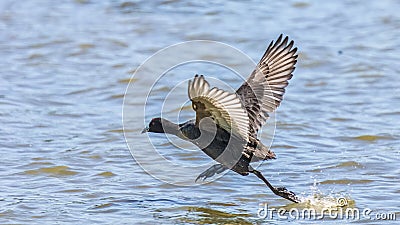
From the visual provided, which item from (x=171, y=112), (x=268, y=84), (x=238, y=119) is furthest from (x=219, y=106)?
(x=171, y=112)

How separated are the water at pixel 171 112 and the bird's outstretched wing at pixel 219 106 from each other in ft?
2.94

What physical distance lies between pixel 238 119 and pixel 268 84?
3.64 feet

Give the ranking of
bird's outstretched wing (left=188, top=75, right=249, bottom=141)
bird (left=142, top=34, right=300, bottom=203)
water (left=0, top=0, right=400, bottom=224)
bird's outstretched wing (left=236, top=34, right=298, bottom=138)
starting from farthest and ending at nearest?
water (left=0, top=0, right=400, bottom=224), bird's outstretched wing (left=236, top=34, right=298, bottom=138), bird (left=142, top=34, right=300, bottom=203), bird's outstretched wing (left=188, top=75, right=249, bottom=141)

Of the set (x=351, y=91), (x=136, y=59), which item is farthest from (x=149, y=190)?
(x=136, y=59)

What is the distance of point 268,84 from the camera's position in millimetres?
7676

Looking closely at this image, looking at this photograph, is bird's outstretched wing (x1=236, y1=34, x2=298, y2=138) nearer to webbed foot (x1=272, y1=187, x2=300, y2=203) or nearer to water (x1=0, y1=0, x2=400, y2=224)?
webbed foot (x1=272, y1=187, x2=300, y2=203)

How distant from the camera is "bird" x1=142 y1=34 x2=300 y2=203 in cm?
644

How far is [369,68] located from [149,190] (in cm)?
566

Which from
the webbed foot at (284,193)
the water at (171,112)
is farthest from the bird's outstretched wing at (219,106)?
the water at (171,112)

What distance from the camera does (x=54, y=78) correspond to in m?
12.1

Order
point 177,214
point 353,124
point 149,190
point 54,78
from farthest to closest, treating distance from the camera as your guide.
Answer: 1. point 54,78
2. point 353,124
3. point 149,190
4. point 177,214

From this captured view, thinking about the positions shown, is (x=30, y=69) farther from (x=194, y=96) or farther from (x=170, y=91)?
(x=194, y=96)

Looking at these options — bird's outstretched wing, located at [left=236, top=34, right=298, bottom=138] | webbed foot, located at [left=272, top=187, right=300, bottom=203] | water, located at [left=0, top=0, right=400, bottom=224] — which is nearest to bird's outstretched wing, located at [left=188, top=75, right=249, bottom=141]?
bird's outstretched wing, located at [left=236, top=34, right=298, bottom=138]

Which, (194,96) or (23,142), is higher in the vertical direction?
(194,96)
